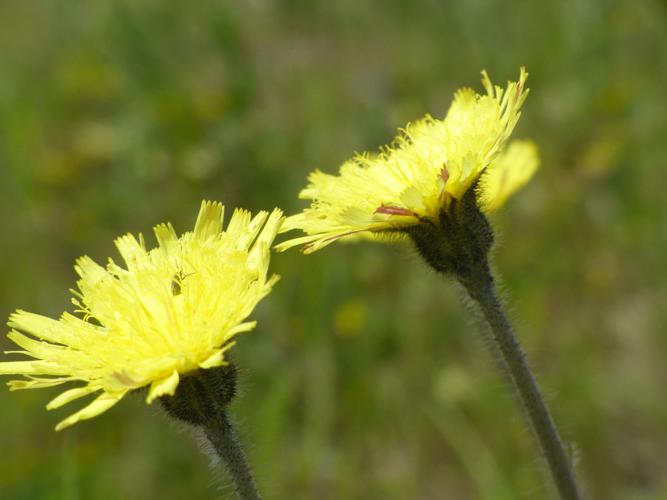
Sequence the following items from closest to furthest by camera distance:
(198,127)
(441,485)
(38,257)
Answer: (441,485), (198,127), (38,257)

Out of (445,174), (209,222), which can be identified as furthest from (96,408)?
(445,174)

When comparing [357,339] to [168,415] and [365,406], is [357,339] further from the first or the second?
[168,415]

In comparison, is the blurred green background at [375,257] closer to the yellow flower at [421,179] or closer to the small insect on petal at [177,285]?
the yellow flower at [421,179]

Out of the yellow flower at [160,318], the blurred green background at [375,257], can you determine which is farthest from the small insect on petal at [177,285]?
the blurred green background at [375,257]

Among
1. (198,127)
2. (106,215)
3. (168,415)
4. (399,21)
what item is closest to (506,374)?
(168,415)

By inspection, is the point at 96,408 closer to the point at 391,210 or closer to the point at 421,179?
the point at 391,210

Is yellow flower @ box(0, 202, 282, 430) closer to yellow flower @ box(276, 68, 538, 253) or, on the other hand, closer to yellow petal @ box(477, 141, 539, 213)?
yellow flower @ box(276, 68, 538, 253)
